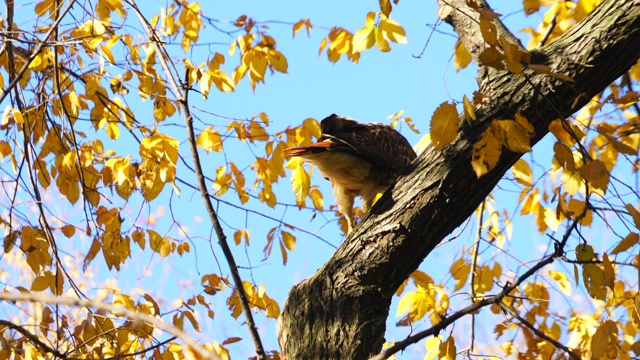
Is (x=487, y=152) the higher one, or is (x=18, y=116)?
(x=18, y=116)

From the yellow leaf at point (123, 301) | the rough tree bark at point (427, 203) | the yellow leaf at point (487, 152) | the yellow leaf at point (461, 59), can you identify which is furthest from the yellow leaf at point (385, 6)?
the yellow leaf at point (123, 301)

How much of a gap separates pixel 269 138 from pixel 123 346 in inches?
49.8

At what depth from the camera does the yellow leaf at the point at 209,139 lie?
13.1ft

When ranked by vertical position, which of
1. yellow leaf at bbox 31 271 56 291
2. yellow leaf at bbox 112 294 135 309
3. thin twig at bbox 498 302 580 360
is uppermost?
yellow leaf at bbox 31 271 56 291

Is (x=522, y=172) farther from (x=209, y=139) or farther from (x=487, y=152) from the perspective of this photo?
(x=209, y=139)

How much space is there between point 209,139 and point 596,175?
7.38 feet

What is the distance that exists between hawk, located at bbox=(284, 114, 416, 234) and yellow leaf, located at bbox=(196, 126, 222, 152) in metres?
0.51

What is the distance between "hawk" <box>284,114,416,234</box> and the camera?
3.93 meters

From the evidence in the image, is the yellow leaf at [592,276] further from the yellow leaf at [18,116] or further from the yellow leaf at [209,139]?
the yellow leaf at [18,116]

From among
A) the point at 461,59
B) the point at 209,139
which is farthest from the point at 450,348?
the point at 461,59

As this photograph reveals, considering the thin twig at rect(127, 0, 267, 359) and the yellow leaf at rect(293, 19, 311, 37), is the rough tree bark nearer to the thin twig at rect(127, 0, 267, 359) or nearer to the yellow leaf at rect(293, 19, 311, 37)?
the thin twig at rect(127, 0, 267, 359)

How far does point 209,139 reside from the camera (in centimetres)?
402

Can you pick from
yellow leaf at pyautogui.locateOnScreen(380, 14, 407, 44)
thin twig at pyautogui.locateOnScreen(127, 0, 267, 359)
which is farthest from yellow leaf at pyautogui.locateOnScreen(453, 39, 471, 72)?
thin twig at pyautogui.locateOnScreen(127, 0, 267, 359)

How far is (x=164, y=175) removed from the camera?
137 inches
